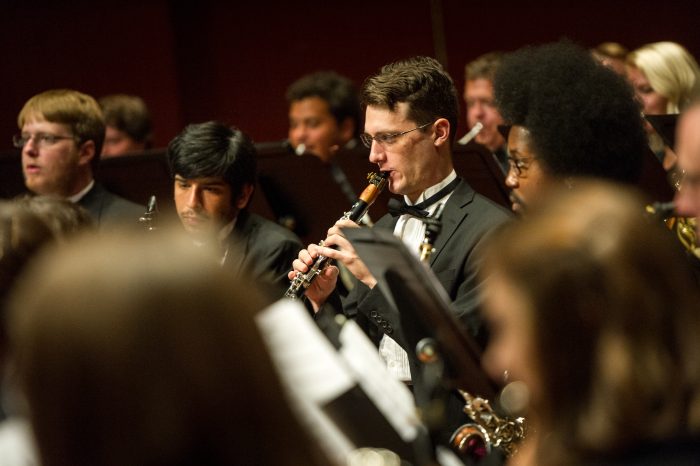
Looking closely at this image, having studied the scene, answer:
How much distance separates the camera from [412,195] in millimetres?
3062

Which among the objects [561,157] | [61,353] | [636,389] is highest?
[61,353]

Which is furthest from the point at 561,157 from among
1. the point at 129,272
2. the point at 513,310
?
the point at 129,272

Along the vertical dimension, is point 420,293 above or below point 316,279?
above

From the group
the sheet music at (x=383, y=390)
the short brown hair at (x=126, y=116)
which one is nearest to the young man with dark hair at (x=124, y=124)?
the short brown hair at (x=126, y=116)

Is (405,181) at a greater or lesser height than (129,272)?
lesser

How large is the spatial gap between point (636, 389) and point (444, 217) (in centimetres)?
172

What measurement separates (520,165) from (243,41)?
12.6 feet

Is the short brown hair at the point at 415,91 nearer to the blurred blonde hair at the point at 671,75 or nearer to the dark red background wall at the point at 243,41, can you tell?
the blurred blonde hair at the point at 671,75

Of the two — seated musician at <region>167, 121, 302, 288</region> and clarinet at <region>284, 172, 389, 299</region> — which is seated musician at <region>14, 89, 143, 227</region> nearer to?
seated musician at <region>167, 121, 302, 288</region>

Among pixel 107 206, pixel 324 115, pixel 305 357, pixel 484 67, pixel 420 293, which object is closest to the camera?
pixel 305 357

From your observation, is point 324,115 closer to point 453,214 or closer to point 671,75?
point 671,75

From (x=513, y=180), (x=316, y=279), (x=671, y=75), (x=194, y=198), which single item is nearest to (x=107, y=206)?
(x=194, y=198)

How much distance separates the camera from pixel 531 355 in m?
1.28

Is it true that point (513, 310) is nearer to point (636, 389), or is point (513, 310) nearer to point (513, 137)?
point (636, 389)
